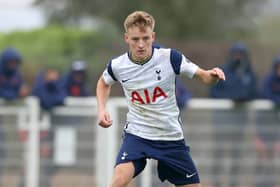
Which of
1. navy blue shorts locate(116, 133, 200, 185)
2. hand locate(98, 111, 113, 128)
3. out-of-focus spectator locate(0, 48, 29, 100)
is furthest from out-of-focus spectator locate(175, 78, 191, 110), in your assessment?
hand locate(98, 111, 113, 128)

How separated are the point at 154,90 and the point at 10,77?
4881mm

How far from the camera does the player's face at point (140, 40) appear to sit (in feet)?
30.3

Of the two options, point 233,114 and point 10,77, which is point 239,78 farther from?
point 10,77

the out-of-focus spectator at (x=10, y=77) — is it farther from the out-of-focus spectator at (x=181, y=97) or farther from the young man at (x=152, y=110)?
the young man at (x=152, y=110)

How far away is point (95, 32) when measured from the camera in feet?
120

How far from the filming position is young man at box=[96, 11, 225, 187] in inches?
372

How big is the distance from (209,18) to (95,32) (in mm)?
4697

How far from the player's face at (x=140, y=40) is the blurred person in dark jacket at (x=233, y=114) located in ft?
15.0

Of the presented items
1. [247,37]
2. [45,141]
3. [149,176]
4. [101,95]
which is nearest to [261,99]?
[149,176]

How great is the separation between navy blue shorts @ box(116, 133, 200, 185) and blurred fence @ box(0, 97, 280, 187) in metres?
4.28

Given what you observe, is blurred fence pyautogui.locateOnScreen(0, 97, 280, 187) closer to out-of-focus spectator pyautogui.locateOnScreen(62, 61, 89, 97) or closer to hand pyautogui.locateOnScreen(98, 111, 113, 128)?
out-of-focus spectator pyautogui.locateOnScreen(62, 61, 89, 97)

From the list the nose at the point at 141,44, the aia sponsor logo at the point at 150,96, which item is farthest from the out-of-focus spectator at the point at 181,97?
the nose at the point at 141,44

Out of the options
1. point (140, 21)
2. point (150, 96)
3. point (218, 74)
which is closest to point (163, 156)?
point (150, 96)

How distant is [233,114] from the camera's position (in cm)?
1409
